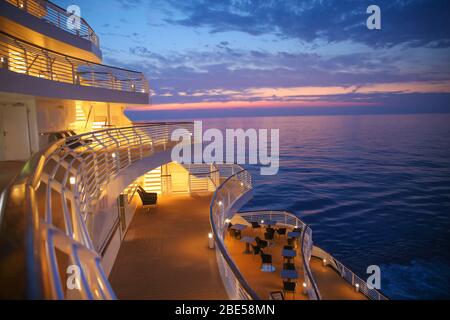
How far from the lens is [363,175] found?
38906mm

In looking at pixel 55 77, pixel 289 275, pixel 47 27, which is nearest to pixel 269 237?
pixel 289 275

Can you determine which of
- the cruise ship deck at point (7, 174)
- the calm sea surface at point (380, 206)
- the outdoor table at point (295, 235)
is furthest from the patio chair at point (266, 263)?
the cruise ship deck at point (7, 174)

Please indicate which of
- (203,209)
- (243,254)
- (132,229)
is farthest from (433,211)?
(132,229)

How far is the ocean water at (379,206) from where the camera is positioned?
17719mm

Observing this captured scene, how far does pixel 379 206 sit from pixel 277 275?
809 inches

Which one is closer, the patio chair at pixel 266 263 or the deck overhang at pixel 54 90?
the deck overhang at pixel 54 90

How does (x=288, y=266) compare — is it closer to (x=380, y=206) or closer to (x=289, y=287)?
(x=289, y=287)

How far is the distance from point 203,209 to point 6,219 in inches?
411

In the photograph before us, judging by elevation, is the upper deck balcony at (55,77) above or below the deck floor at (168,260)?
above

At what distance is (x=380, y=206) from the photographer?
1092 inches

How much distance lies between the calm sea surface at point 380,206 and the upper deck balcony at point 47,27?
18.7m

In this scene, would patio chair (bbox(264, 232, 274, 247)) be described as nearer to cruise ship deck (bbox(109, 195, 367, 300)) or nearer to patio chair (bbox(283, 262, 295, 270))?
cruise ship deck (bbox(109, 195, 367, 300))

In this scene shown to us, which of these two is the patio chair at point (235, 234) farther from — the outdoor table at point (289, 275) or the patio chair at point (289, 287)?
the patio chair at point (289, 287)
